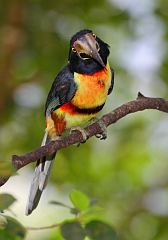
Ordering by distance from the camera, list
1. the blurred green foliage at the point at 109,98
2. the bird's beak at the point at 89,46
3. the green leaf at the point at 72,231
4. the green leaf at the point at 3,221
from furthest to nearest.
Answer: the blurred green foliage at the point at 109,98 < the bird's beak at the point at 89,46 < the green leaf at the point at 72,231 < the green leaf at the point at 3,221

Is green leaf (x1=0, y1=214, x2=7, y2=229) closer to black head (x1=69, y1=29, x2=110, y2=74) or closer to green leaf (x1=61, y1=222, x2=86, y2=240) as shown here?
green leaf (x1=61, y1=222, x2=86, y2=240)

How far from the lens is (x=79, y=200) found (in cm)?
254

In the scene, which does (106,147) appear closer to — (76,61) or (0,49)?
(0,49)

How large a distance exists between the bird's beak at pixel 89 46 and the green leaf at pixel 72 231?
793mm

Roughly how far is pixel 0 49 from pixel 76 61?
217 centimetres

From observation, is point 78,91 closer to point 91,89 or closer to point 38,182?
point 91,89

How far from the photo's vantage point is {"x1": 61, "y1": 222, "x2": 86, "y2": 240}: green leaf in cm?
226

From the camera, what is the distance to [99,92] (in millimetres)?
3137

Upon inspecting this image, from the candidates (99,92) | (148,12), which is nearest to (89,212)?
(99,92)

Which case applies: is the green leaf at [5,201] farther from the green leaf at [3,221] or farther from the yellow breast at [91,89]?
the yellow breast at [91,89]

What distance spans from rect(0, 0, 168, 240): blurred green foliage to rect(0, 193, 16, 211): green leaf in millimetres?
3026

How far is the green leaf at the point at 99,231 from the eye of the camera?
231 centimetres

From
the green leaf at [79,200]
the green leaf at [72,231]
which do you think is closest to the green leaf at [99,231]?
the green leaf at [72,231]

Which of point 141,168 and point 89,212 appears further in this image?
point 141,168
